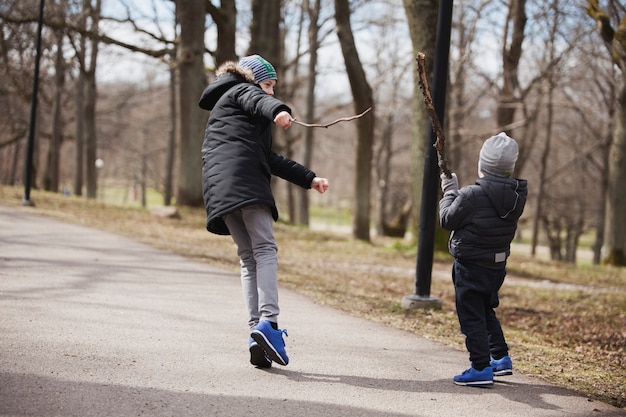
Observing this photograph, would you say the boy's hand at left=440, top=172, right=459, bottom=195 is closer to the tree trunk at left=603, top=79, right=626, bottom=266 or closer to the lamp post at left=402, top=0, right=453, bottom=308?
the lamp post at left=402, top=0, right=453, bottom=308

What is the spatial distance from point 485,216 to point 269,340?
1577mm

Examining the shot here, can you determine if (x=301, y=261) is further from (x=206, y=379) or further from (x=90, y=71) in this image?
(x=90, y=71)

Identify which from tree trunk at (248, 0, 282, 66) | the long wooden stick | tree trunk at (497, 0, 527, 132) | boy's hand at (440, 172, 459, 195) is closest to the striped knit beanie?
the long wooden stick

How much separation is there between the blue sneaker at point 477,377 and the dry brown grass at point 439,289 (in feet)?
2.15

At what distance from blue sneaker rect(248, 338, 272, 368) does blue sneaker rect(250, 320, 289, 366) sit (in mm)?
34

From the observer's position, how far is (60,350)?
4520 millimetres

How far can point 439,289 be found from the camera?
10.9 meters

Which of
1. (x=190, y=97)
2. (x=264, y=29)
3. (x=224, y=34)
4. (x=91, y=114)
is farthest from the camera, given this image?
(x=91, y=114)

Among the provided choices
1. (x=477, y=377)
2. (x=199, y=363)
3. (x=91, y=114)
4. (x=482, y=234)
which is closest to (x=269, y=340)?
(x=199, y=363)

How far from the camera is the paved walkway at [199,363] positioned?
12.4ft

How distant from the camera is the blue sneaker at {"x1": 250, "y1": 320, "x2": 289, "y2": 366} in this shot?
175 inches

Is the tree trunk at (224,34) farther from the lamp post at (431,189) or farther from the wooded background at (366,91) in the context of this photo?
the lamp post at (431,189)

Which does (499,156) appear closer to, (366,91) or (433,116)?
(433,116)

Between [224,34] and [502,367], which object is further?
[224,34]
